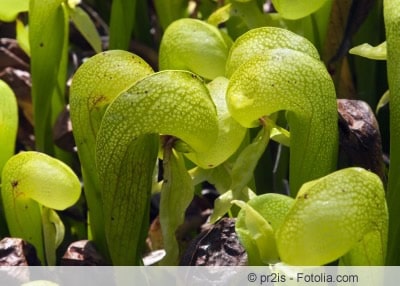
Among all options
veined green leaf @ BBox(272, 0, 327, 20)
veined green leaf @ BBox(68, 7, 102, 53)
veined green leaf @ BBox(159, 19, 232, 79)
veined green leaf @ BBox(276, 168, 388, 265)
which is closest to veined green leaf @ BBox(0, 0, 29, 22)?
veined green leaf @ BBox(68, 7, 102, 53)

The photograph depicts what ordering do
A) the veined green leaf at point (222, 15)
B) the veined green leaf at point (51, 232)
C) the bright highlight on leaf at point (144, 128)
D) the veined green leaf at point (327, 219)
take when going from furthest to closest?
the veined green leaf at point (222, 15) < the veined green leaf at point (51, 232) < the bright highlight on leaf at point (144, 128) < the veined green leaf at point (327, 219)

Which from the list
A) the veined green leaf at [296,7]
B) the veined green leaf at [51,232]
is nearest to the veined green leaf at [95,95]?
the veined green leaf at [51,232]

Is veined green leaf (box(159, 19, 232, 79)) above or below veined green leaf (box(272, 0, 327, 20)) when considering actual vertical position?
below

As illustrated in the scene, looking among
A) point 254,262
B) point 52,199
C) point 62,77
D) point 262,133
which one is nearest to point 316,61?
point 262,133

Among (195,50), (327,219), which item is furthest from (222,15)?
(327,219)

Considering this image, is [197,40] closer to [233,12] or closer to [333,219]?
[233,12]

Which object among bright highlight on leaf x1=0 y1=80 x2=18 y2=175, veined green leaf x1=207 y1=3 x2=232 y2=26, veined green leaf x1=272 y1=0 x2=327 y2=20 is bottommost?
bright highlight on leaf x1=0 y1=80 x2=18 y2=175

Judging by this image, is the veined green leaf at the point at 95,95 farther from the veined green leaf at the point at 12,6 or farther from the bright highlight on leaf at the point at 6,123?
the veined green leaf at the point at 12,6

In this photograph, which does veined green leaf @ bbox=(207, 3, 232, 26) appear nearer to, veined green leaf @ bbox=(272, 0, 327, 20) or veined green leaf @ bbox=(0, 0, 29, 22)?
veined green leaf @ bbox=(272, 0, 327, 20)
